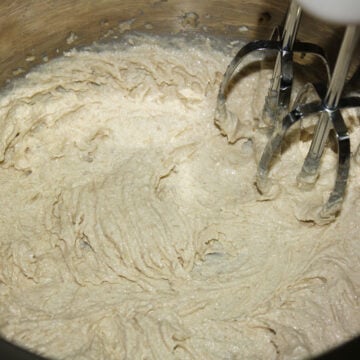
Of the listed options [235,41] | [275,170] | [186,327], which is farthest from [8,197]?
[235,41]

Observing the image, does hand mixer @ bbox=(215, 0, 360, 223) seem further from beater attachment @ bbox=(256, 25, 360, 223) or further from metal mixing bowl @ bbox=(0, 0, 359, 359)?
metal mixing bowl @ bbox=(0, 0, 359, 359)

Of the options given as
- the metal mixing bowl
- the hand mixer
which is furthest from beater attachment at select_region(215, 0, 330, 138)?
the metal mixing bowl

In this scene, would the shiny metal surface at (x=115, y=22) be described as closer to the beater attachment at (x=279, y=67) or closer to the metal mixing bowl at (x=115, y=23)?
the metal mixing bowl at (x=115, y=23)

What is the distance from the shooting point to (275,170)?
1459 mm

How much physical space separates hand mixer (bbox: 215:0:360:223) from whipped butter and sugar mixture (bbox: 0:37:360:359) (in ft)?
0.24

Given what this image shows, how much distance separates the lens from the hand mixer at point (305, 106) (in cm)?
117

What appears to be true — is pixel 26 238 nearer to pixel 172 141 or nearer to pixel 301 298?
pixel 172 141

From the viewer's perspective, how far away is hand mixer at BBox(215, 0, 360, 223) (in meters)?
1.17

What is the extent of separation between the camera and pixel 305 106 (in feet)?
4.00

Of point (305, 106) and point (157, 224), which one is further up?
point (305, 106)

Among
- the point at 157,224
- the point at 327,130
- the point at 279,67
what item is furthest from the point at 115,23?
the point at 327,130

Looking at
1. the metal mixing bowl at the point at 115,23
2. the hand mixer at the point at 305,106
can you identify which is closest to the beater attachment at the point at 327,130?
the hand mixer at the point at 305,106

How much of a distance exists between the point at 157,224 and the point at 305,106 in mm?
490

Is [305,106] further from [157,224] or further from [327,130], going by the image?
[157,224]
